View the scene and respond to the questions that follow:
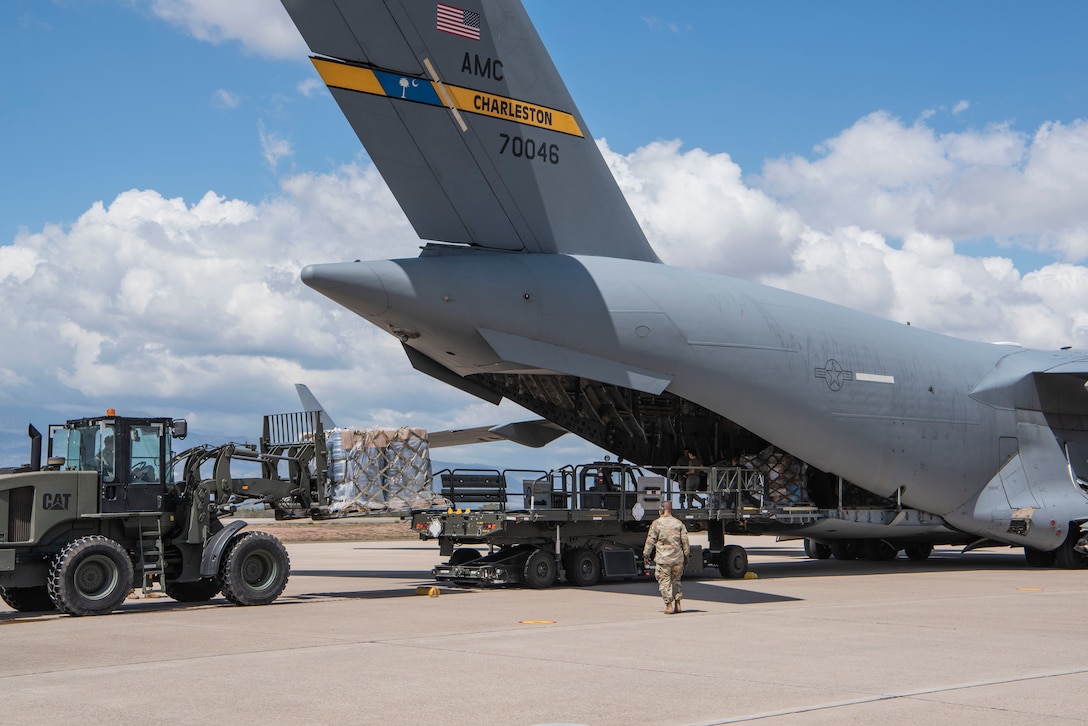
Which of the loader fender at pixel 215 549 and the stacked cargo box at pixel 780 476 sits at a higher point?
the stacked cargo box at pixel 780 476

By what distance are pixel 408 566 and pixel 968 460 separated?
10847 millimetres

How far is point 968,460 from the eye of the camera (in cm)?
2044

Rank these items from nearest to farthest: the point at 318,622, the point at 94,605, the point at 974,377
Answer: the point at 318,622 → the point at 94,605 → the point at 974,377

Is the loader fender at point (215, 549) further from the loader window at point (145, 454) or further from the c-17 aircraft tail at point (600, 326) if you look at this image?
the c-17 aircraft tail at point (600, 326)

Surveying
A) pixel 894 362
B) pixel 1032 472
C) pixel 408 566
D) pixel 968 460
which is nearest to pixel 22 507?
pixel 408 566

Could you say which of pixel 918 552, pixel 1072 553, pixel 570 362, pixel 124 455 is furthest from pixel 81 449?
pixel 918 552

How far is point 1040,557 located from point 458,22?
1523 cm

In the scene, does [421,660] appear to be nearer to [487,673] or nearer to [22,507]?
[487,673]

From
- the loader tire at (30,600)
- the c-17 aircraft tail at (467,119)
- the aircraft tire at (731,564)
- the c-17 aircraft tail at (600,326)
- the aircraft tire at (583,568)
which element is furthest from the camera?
the aircraft tire at (731,564)

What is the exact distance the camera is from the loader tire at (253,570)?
14000 millimetres

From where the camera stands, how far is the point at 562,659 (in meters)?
9.14

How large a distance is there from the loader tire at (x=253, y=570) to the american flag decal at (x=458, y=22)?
697cm

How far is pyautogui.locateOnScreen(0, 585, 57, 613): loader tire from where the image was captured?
13.9 meters

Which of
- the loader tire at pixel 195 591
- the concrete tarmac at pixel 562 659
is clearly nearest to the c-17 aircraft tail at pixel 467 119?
the concrete tarmac at pixel 562 659
